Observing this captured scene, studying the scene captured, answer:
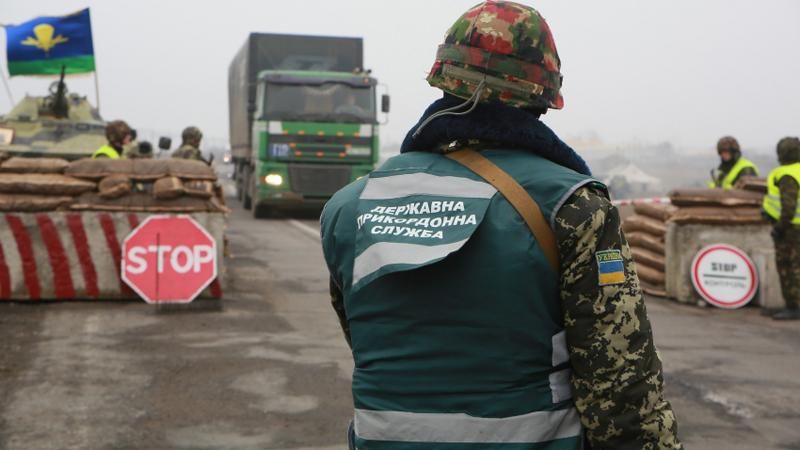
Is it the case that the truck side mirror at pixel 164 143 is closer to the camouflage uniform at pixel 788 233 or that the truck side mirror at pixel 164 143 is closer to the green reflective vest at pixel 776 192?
the green reflective vest at pixel 776 192

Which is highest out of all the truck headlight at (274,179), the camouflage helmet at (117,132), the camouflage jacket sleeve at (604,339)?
the camouflage jacket sleeve at (604,339)

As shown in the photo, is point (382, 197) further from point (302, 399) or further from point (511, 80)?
point (302, 399)

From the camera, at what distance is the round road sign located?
10922 millimetres

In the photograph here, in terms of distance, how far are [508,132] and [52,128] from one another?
16655 millimetres

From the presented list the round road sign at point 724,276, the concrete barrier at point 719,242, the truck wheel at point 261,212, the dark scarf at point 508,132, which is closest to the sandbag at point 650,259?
the concrete barrier at point 719,242

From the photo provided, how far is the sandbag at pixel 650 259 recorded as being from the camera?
39.3 ft

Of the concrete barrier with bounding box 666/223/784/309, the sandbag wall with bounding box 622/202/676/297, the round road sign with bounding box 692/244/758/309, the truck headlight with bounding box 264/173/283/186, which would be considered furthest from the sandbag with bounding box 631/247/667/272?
the truck headlight with bounding box 264/173/283/186

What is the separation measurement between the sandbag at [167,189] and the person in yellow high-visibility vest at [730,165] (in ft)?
20.6

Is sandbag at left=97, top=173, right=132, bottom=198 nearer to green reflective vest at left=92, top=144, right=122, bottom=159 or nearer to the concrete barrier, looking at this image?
green reflective vest at left=92, top=144, right=122, bottom=159

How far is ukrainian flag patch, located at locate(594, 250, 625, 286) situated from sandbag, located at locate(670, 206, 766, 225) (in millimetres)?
9550

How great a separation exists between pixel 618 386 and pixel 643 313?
169 mm

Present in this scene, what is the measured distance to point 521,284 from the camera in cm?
205

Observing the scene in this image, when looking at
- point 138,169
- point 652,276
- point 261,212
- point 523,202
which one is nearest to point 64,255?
point 138,169

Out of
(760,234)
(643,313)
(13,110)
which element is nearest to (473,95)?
(643,313)
